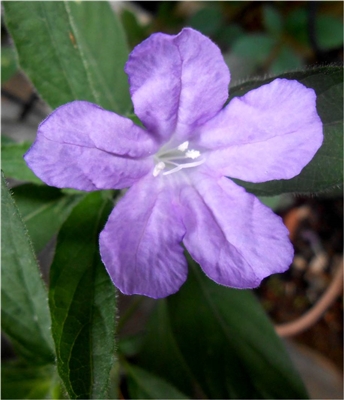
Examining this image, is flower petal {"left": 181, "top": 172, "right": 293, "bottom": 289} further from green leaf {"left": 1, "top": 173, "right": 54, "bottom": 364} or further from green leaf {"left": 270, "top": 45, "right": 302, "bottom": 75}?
green leaf {"left": 270, "top": 45, "right": 302, "bottom": 75}

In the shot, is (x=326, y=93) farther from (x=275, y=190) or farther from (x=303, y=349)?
(x=303, y=349)

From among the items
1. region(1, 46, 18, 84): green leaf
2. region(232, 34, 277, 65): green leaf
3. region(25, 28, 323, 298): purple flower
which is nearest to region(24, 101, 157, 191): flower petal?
region(25, 28, 323, 298): purple flower

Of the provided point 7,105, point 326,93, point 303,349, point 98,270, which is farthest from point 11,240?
point 303,349

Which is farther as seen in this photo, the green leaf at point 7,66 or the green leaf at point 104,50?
the green leaf at point 7,66

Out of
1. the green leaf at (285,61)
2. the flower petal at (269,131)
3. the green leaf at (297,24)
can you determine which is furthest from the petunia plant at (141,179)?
the green leaf at (297,24)

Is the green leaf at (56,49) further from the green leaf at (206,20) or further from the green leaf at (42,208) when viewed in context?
the green leaf at (206,20)
